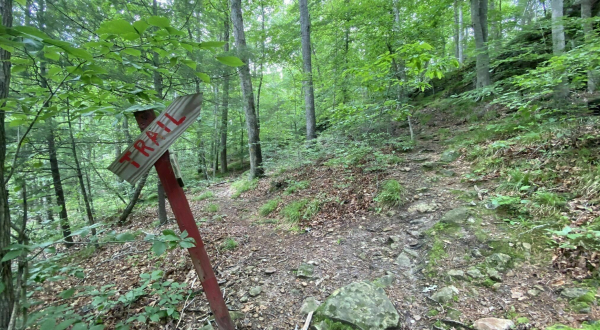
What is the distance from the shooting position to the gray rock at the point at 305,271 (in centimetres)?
329

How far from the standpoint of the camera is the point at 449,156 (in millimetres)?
5660

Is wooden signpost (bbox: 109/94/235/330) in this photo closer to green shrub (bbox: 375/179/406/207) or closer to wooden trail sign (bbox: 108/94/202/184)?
wooden trail sign (bbox: 108/94/202/184)

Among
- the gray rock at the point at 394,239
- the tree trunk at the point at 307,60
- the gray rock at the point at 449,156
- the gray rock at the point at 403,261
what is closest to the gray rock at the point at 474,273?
the gray rock at the point at 403,261

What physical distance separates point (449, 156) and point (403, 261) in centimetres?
356

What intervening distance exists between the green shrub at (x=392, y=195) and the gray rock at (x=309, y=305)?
2.39 metres

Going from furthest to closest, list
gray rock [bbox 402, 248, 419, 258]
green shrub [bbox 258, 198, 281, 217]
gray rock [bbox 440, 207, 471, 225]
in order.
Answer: green shrub [bbox 258, 198, 281, 217] < gray rock [bbox 440, 207, 471, 225] < gray rock [bbox 402, 248, 419, 258]

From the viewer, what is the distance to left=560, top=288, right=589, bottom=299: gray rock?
215 centimetres

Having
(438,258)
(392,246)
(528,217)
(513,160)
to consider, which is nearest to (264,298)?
(392,246)

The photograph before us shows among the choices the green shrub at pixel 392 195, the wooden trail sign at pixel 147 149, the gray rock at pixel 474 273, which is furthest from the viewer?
the green shrub at pixel 392 195

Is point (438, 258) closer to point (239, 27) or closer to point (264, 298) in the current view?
point (264, 298)

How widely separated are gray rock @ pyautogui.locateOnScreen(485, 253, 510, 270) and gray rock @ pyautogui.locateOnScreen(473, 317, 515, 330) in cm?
74

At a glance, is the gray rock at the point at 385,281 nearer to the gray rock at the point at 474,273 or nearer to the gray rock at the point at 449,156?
the gray rock at the point at 474,273

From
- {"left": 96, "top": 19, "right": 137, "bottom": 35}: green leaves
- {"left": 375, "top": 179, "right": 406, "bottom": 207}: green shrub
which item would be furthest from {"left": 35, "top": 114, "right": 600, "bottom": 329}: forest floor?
{"left": 96, "top": 19, "right": 137, "bottom": 35}: green leaves

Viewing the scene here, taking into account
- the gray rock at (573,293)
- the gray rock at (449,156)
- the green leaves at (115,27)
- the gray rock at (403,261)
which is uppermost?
the green leaves at (115,27)
